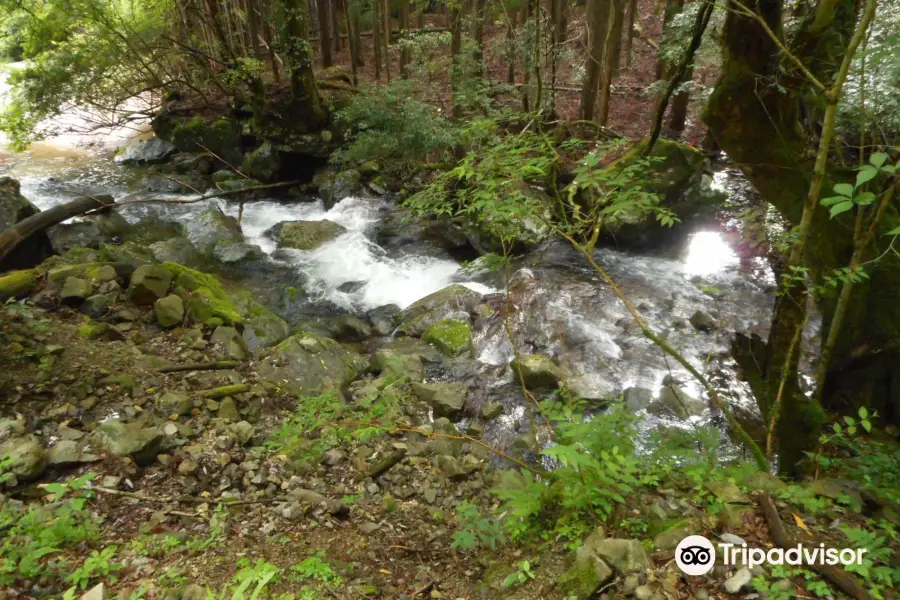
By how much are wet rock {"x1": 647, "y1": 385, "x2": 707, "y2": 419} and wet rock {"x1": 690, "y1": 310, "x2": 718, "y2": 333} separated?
179 cm

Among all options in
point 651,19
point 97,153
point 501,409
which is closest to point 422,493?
point 501,409

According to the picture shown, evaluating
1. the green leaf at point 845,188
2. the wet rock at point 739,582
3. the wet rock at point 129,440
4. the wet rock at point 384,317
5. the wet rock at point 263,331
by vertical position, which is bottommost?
the wet rock at point 384,317

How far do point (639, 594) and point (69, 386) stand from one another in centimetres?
479

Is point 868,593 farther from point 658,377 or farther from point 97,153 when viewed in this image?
point 97,153

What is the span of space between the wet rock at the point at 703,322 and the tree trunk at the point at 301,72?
11.3 meters

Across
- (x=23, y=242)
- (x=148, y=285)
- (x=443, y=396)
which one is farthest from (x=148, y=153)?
(x=443, y=396)

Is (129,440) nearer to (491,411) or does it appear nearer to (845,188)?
(491,411)

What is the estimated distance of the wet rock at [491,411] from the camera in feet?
19.4

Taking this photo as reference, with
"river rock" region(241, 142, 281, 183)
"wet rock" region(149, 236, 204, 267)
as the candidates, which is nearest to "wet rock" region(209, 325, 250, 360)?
"wet rock" region(149, 236, 204, 267)

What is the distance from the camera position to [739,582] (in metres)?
2.20

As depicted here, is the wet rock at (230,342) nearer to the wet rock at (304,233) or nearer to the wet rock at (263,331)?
the wet rock at (263,331)

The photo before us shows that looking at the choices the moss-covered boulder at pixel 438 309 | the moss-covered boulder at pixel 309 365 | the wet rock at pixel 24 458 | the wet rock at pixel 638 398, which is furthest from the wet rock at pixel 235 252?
the wet rock at pixel 638 398

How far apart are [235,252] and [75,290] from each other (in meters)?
4.63

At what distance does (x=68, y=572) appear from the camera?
105 inches
